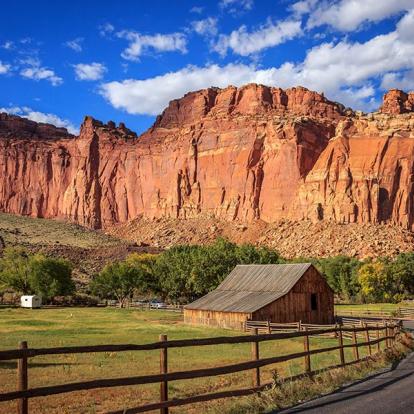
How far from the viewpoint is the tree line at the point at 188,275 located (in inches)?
2677

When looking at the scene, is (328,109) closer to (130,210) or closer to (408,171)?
(408,171)

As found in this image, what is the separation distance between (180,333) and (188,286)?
3227cm

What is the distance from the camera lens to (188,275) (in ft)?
223

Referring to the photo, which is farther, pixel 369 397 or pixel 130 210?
pixel 130 210

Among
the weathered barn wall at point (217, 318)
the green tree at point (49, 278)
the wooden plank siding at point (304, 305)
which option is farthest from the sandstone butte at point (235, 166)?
the weathered barn wall at point (217, 318)

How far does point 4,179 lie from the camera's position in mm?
197500

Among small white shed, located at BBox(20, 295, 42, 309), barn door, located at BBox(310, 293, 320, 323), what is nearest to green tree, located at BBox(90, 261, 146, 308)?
small white shed, located at BBox(20, 295, 42, 309)

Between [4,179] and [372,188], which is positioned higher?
[4,179]

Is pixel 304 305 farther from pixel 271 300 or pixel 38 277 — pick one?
pixel 38 277

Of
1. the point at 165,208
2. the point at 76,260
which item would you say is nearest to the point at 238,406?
the point at 76,260

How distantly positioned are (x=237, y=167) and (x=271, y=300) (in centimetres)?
11115

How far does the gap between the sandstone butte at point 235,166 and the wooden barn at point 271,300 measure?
84390 mm

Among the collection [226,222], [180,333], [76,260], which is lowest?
[180,333]

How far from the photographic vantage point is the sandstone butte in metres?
129
